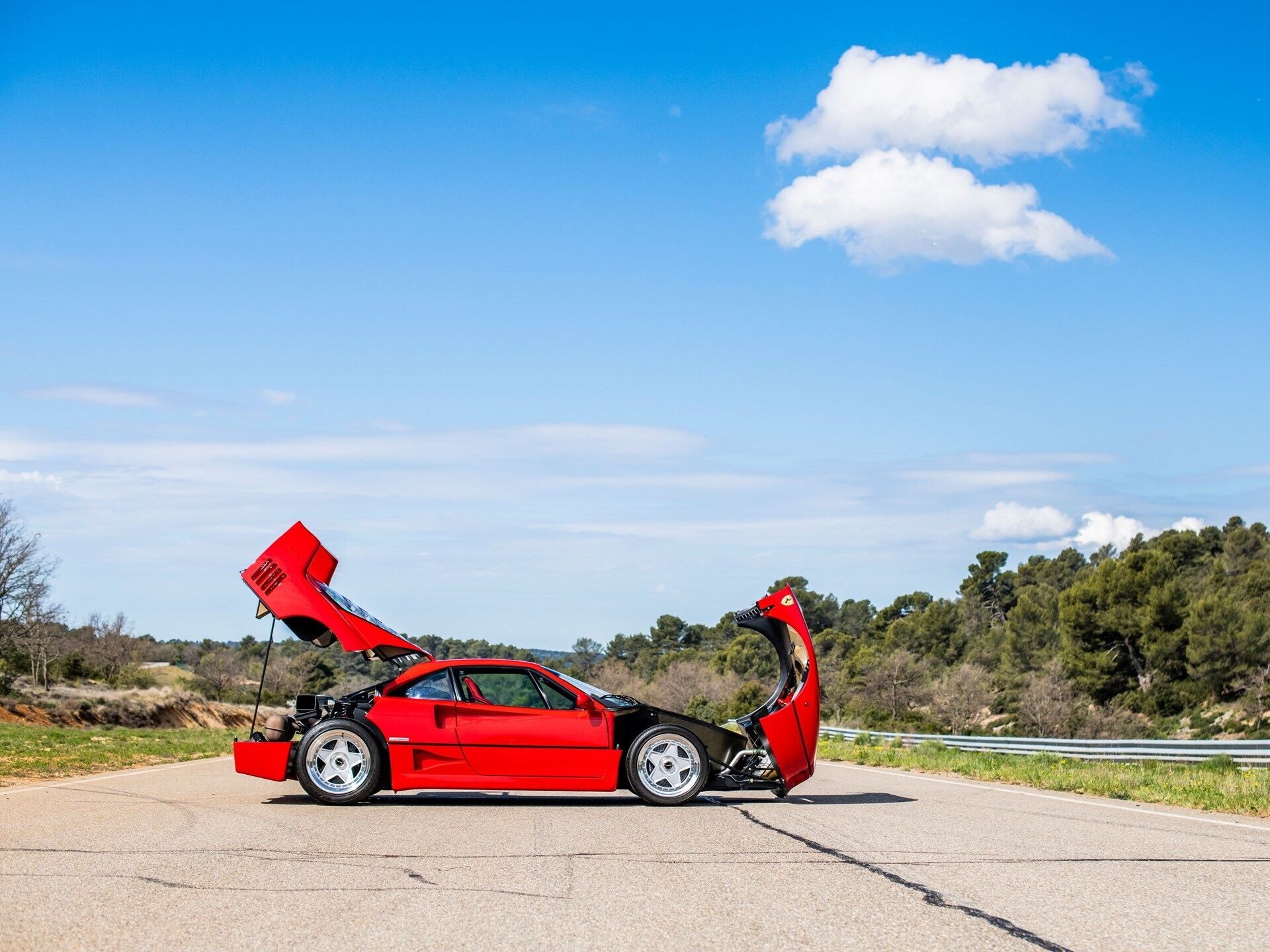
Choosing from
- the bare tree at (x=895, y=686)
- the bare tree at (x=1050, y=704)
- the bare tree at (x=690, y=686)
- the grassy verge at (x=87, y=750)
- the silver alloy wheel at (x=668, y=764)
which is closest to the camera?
the silver alloy wheel at (x=668, y=764)

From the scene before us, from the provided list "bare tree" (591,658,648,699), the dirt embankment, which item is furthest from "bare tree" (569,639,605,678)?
the dirt embankment

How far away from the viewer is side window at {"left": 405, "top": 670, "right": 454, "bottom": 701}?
447 inches

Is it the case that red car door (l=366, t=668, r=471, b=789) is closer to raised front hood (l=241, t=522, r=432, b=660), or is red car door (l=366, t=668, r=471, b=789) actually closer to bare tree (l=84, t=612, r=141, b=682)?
raised front hood (l=241, t=522, r=432, b=660)

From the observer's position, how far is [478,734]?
440 inches

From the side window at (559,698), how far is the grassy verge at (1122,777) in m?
6.21

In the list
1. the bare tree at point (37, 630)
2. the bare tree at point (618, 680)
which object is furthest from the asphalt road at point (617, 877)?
the bare tree at point (618, 680)

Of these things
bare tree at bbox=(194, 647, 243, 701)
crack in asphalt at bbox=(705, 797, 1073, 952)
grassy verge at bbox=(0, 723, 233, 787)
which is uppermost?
crack in asphalt at bbox=(705, 797, 1073, 952)

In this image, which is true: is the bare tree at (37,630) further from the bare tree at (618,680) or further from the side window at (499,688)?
the bare tree at (618,680)

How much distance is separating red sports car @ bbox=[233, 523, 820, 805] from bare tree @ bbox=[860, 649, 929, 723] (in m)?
67.6

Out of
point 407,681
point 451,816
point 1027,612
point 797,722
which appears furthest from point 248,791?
point 1027,612

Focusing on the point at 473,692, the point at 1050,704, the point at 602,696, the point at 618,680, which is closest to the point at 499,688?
the point at 473,692

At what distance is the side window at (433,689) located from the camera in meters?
11.4

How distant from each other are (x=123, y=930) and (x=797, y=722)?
25.8ft

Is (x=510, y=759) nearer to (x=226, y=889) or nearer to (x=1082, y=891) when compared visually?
(x=226, y=889)
